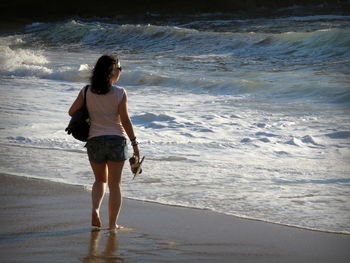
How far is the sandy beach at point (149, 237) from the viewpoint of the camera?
171 inches

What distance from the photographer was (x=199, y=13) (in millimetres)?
48062

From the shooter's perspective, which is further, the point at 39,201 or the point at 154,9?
the point at 154,9

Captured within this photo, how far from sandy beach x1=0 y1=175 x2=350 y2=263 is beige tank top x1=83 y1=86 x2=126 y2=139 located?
0.71 m

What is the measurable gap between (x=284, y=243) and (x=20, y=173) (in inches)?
126

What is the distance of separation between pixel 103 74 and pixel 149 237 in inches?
45.2

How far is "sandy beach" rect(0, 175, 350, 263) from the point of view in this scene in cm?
436

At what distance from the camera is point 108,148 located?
4785mm

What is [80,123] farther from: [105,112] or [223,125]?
[223,125]

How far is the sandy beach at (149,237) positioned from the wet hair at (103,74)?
999 millimetres

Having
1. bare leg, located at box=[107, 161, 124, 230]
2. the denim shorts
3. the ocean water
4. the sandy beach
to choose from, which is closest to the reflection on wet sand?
the sandy beach

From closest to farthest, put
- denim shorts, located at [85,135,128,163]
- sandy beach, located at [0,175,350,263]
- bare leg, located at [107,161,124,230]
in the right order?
sandy beach, located at [0,175,350,263]
denim shorts, located at [85,135,128,163]
bare leg, located at [107,161,124,230]

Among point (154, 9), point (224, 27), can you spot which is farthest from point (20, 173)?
point (154, 9)

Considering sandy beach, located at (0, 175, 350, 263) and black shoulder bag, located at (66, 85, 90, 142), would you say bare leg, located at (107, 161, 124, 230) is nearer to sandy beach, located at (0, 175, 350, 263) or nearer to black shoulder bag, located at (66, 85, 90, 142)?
sandy beach, located at (0, 175, 350, 263)

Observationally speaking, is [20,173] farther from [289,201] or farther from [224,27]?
[224,27]
